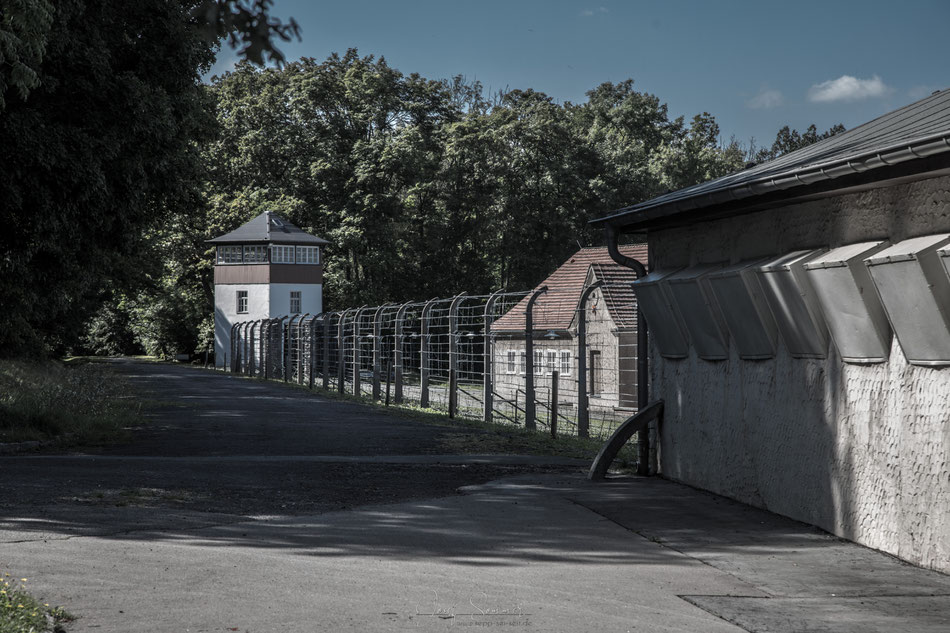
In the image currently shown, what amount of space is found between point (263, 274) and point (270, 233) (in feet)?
9.95

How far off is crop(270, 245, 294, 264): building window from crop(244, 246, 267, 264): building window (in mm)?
560

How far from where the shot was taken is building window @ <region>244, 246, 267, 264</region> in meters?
63.7

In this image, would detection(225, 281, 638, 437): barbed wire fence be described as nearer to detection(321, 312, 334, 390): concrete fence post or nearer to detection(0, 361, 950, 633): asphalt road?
detection(321, 312, 334, 390): concrete fence post

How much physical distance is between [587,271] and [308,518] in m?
32.5

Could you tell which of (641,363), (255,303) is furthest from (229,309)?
(641,363)

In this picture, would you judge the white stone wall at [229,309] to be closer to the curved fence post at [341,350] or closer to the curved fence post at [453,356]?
the curved fence post at [341,350]

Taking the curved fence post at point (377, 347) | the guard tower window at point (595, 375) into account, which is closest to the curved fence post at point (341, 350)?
the curved fence post at point (377, 347)

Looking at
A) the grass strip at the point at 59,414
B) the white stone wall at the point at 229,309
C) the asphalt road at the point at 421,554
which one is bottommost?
the asphalt road at the point at 421,554

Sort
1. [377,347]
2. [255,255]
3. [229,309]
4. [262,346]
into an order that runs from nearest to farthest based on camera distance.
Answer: [377,347] < [262,346] < [255,255] < [229,309]

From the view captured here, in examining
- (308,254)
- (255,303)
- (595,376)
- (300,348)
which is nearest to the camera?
(595,376)

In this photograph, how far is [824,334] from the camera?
26.9 feet

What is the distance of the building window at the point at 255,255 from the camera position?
63656mm

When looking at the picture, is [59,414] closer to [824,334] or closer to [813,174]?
[824,334]

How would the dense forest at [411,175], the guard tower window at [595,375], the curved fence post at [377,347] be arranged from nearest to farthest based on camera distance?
the curved fence post at [377,347]
the guard tower window at [595,375]
the dense forest at [411,175]
